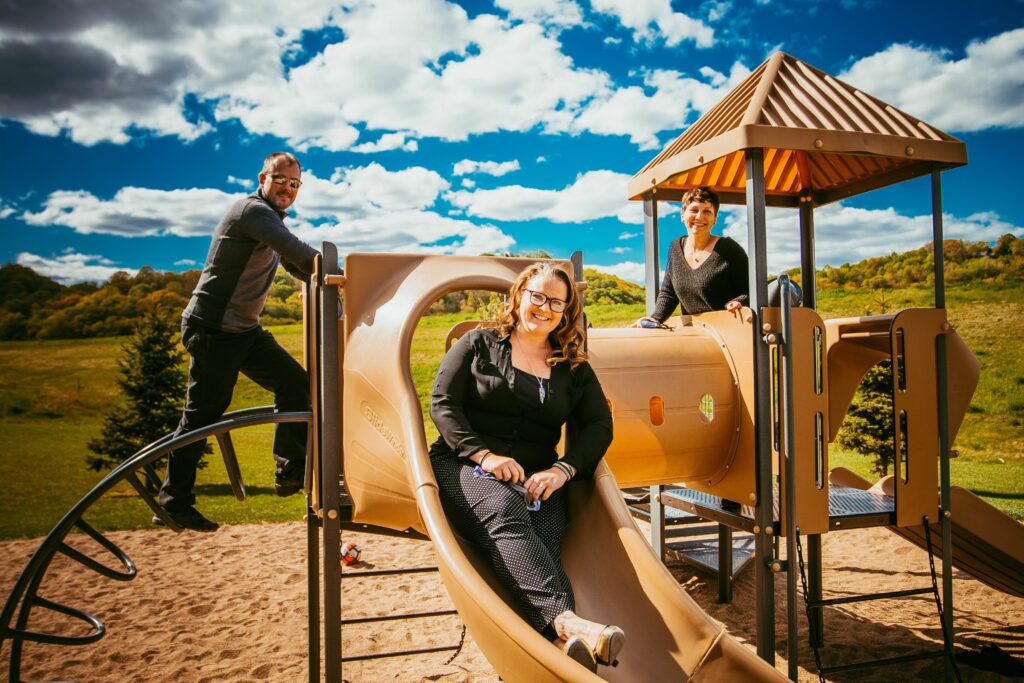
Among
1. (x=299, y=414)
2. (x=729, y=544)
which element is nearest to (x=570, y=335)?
(x=299, y=414)

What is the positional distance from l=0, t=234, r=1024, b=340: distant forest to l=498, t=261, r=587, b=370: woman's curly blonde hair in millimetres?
6472

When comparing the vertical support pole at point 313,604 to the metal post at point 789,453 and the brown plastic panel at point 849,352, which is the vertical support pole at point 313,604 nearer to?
the metal post at point 789,453

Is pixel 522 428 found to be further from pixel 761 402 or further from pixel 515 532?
pixel 761 402

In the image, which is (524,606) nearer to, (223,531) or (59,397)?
(223,531)

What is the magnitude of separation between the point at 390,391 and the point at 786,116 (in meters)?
2.64

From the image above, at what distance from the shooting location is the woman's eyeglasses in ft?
9.10

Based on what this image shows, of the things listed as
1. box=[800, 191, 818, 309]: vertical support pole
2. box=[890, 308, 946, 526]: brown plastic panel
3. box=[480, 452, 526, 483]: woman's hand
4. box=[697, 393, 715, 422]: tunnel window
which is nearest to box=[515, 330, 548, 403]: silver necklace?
box=[480, 452, 526, 483]: woman's hand

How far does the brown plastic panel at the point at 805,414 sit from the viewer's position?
3.60 m

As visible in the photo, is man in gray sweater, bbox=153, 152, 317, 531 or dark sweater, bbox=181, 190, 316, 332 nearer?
dark sweater, bbox=181, 190, 316, 332

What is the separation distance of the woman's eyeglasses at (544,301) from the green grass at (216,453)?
7.44 m

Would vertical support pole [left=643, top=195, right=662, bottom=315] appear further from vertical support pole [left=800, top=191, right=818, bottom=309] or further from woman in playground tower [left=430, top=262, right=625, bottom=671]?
woman in playground tower [left=430, top=262, right=625, bottom=671]

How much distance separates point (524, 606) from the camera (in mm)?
2268

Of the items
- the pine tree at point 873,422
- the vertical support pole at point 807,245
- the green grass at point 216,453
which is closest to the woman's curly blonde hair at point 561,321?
the vertical support pole at point 807,245

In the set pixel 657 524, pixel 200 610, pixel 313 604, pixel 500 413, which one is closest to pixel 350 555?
pixel 200 610
